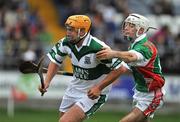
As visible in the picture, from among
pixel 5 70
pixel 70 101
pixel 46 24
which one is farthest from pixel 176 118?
pixel 70 101

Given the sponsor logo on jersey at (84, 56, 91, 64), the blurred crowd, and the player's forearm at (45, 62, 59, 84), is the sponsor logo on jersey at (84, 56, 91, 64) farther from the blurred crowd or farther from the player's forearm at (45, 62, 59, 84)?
the blurred crowd

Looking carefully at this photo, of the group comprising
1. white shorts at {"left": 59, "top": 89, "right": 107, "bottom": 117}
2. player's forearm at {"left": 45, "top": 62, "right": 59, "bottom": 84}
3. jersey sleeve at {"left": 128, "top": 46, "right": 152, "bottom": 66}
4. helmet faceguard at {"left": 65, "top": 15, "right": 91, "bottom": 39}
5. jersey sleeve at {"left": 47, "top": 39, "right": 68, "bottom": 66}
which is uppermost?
helmet faceguard at {"left": 65, "top": 15, "right": 91, "bottom": 39}

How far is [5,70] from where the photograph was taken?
76.5 feet

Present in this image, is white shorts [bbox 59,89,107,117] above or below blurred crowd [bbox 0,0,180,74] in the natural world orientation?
above

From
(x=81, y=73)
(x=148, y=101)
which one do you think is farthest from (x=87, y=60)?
(x=148, y=101)

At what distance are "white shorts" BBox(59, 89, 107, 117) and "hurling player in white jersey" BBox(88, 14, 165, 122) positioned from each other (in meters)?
0.27

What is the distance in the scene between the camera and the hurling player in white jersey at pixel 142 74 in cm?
1262

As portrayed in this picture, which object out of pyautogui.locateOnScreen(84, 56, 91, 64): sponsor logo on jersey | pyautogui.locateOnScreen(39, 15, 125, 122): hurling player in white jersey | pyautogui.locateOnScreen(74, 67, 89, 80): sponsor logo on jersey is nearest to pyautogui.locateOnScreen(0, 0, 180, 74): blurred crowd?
pyautogui.locateOnScreen(39, 15, 125, 122): hurling player in white jersey

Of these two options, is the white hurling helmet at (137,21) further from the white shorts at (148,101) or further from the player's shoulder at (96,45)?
the white shorts at (148,101)

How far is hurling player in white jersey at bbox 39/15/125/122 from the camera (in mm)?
12836

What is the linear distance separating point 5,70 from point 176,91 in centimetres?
477

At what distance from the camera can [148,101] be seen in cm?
1288

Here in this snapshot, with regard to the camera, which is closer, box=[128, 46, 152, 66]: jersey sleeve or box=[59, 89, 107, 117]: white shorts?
box=[128, 46, 152, 66]: jersey sleeve

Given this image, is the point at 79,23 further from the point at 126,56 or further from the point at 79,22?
the point at 126,56
